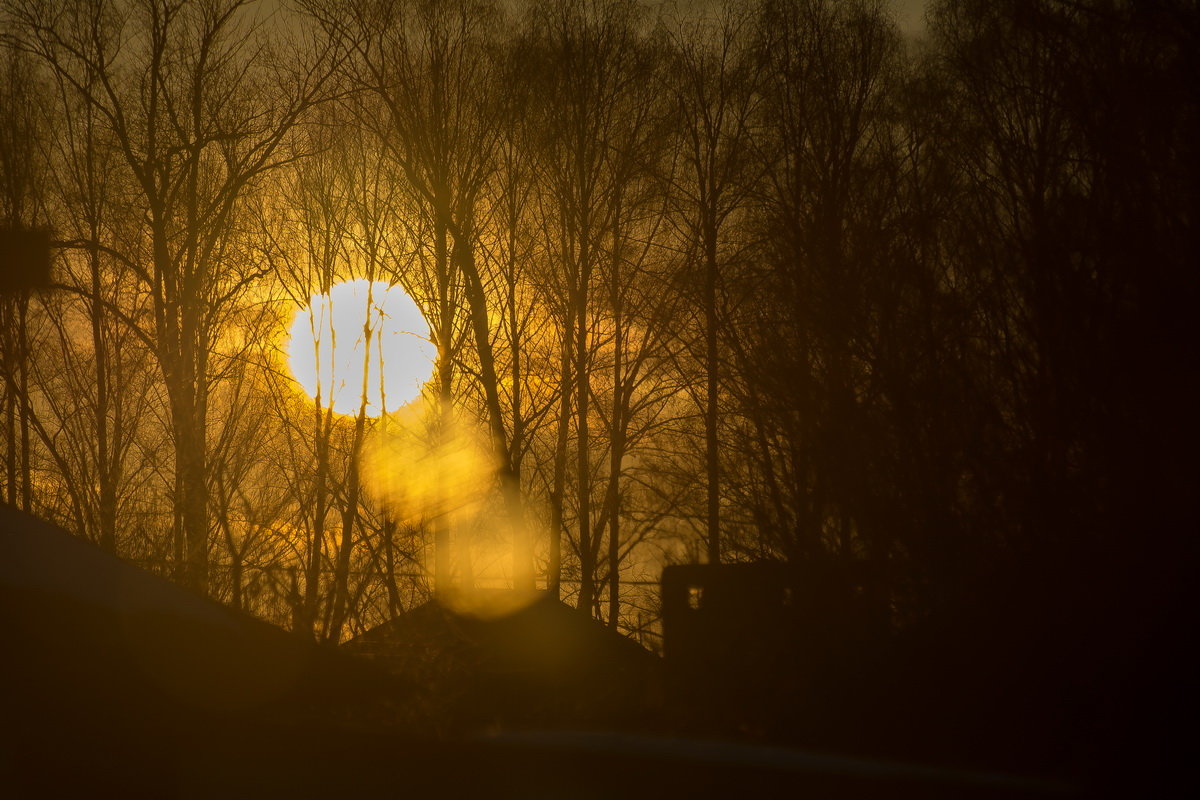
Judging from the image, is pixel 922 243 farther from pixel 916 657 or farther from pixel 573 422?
pixel 573 422

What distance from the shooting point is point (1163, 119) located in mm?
7867

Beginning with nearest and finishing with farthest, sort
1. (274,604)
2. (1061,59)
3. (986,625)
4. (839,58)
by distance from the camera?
1. (986,625)
2. (1061,59)
3. (839,58)
4. (274,604)

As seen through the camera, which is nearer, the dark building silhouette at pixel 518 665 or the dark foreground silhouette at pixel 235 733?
the dark foreground silhouette at pixel 235 733

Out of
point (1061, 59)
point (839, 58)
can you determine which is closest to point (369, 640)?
point (1061, 59)

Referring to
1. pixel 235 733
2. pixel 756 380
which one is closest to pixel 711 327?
pixel 756 380

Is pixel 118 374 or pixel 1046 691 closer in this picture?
pixel 1046 691

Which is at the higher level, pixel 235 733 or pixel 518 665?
pixel 235 733

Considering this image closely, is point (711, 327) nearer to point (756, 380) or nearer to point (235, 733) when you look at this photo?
point (756, 380)

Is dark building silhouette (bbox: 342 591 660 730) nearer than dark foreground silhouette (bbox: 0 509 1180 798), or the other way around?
dark foreground silhouette (bbox: 0 509 1180 798)

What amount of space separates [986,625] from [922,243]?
461 cm

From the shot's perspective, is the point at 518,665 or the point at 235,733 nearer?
the point at 235,733

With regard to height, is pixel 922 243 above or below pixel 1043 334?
above

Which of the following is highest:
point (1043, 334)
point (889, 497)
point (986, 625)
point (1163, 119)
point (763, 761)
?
point (1163, 119)

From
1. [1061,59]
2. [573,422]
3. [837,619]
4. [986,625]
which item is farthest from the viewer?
[573,422]
